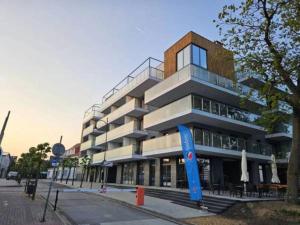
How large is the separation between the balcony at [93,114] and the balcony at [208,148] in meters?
24.4

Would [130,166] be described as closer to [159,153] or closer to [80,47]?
[159,153]

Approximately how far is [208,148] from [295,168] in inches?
287

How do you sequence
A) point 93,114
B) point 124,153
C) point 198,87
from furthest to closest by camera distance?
point 93,114, point 124,153, point 198,87

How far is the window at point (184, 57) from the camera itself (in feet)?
77.1

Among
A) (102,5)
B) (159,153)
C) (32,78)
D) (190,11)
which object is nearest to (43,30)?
(102,5)

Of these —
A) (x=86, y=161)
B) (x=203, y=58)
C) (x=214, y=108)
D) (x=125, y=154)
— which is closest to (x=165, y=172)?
(x=125, y=154)

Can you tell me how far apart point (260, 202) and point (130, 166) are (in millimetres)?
21995

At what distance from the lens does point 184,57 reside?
2417cm

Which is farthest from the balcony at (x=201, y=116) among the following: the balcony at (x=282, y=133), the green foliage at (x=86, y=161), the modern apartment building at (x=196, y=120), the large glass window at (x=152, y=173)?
the green foliage at (x=86, y=161)

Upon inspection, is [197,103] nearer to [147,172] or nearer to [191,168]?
[191,168]

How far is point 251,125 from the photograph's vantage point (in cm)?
2408

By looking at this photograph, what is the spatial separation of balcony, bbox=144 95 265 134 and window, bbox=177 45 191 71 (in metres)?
4.42

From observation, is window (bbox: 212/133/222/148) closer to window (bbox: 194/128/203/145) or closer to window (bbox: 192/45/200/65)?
window (bbox: 194/128/203/145)

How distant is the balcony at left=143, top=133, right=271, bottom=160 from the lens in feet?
67.6
